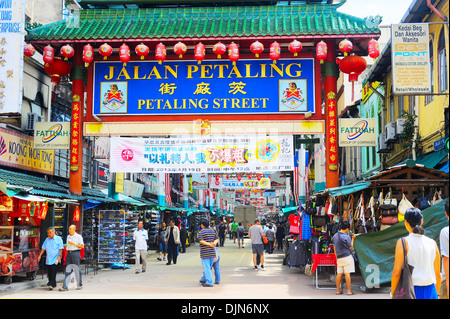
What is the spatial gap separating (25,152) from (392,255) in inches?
516

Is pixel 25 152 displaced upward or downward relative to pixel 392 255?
upward

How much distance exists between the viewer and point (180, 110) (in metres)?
19.0

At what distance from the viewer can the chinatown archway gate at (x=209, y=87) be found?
18484 millimetres

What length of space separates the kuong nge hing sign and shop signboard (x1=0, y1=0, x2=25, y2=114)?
475cm

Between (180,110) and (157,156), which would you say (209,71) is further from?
(157,156)

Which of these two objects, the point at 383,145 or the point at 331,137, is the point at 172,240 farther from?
the point at 383,145

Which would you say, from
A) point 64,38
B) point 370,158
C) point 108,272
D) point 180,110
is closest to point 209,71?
point 180,110

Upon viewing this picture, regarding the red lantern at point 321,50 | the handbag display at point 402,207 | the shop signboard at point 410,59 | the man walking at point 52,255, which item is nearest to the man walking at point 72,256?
the man walking at point 52,255

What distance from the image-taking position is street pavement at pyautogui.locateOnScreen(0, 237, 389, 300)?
14.0 metres

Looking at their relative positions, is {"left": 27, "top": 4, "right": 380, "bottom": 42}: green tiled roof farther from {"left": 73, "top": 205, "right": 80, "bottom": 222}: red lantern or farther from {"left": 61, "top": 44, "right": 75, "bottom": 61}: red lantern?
{"left": 73, "top": 205, "right": 80, "bottom": 222}: red lantern

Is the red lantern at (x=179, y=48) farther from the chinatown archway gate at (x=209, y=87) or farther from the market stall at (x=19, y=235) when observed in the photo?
the market stall at (x=19, y=235)

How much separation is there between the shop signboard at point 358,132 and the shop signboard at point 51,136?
935cm

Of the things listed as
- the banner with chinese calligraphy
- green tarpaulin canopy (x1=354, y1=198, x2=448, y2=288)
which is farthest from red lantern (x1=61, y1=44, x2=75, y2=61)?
green tarpaulin canopy (x1=354, y1=198, x2=448, y2=288)

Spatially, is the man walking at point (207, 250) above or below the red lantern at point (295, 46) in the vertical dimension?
below
